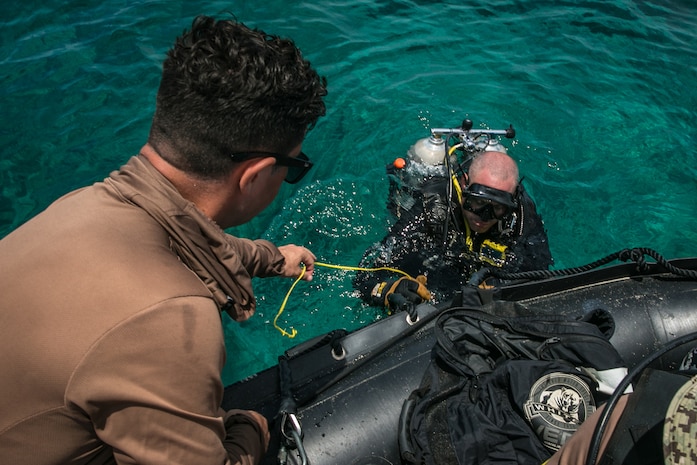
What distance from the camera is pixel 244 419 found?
1835mm

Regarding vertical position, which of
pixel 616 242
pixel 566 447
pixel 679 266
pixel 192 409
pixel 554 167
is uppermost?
pixel 192 409

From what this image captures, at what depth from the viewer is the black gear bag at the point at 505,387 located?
203 centimetres

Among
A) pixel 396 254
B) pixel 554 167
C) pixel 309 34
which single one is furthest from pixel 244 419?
pixel 309 34

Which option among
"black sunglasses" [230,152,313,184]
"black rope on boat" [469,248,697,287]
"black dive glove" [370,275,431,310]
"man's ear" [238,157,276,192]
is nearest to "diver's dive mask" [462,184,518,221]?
"black dive glove" [370,275,431,310]

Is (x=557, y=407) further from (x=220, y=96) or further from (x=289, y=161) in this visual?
(x=220, y=96)

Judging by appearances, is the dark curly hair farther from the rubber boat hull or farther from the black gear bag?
the black gear bag

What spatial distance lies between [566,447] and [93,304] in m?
1.38

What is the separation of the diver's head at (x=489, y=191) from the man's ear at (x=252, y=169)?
2242 mm

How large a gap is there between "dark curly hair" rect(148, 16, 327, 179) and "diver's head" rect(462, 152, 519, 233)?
2267mm

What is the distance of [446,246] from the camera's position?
4039 mm

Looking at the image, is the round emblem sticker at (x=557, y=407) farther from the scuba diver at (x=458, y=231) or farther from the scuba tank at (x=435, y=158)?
the scuba tank at (x=435, y=158)

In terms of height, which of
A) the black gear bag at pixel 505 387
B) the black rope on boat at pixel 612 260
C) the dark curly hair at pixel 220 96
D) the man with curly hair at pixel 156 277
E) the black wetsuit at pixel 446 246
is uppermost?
the dark curly hair at pixel 220 96

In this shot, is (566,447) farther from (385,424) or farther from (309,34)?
(309,34)

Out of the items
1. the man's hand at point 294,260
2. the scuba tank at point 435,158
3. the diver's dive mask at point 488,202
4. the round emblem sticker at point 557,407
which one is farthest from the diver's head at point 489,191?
the round emblem sticker at point 557,407
